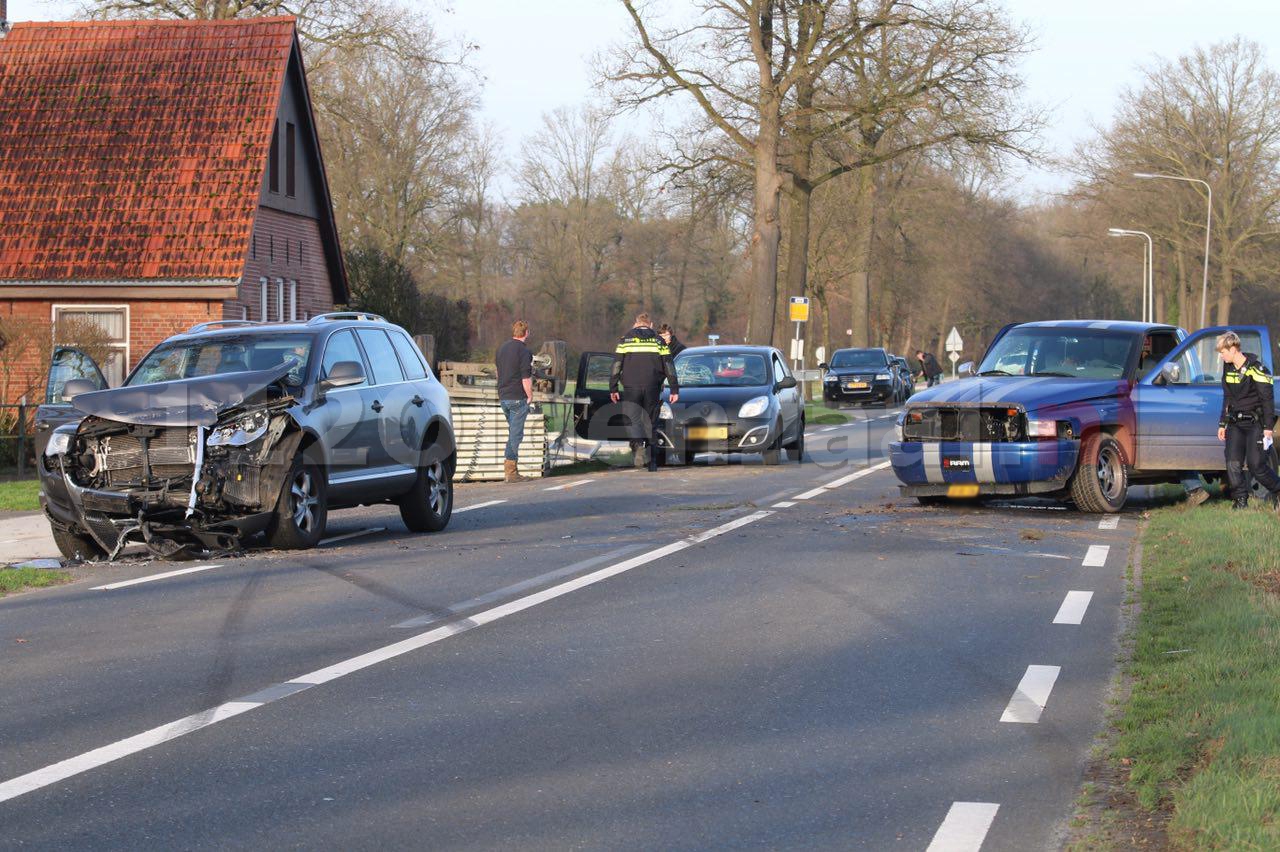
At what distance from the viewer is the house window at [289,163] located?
108 feet

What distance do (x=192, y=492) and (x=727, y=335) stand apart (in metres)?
76.5

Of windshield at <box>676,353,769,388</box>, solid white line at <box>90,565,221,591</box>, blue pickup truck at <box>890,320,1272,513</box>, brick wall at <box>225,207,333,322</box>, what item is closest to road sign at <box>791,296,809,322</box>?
brick wall at <box>225,207,333,322</box>

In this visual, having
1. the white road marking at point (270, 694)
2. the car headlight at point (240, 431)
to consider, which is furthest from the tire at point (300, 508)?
the white road marking at point (270, 694)

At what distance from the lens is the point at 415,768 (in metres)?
5.80

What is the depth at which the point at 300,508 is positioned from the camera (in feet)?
40.1

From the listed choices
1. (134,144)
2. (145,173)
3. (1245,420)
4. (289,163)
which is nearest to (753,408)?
(1245,420)

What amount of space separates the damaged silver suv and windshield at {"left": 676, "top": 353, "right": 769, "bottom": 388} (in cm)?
835

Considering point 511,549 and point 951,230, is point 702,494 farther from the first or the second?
point 951,230

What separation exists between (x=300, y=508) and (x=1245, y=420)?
861 cm

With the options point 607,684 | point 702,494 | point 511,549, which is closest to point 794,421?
point 702,494

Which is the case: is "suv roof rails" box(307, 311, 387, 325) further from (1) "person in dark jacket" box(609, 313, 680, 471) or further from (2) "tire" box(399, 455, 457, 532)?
(1) "person in dark jacket" box(609, 313, 680, 471)

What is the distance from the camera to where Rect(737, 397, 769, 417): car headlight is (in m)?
20.5

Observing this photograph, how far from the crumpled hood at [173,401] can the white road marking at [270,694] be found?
3.07 meters

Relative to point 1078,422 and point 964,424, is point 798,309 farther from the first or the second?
point 1078,422
